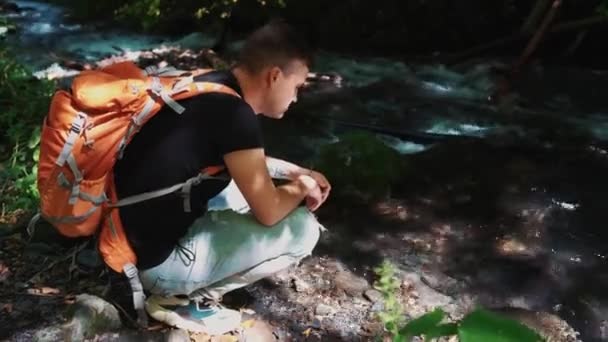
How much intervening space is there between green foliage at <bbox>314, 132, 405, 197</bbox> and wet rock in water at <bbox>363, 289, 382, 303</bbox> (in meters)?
1.42

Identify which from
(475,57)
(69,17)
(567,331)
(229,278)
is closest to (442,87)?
(475,57)

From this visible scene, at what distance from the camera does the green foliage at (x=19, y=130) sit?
4.29 meters

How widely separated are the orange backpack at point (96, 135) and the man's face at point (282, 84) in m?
0.17

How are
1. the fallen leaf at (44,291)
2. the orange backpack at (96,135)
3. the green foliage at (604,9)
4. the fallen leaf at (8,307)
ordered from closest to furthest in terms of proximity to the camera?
the orange backpack at (96,135) < the fallen leaf at (8,307) < the fallen leaf at (44,291) < the green foliage at (604,9)

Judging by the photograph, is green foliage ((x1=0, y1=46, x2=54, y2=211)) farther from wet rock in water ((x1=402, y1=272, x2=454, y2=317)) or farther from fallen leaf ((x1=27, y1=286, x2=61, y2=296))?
wet rock in water ((x1=402, y1=272, x2=454, y2=317))

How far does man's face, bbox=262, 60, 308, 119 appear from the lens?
2668mm

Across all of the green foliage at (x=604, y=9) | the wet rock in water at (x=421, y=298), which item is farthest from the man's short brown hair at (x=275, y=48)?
the green foliage at (x=604, y=9)

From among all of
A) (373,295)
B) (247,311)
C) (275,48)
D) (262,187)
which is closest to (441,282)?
(373,295)

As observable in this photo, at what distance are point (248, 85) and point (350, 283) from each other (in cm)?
150

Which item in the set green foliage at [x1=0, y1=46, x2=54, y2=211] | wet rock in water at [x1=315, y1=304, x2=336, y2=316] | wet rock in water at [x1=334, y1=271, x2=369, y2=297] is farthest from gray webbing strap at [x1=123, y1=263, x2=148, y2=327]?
green foliage at [x1=0, y1=46, x2=54, y2=211]

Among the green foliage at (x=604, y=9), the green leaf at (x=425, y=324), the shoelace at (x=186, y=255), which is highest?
the green leaf at (x=425, y=324)

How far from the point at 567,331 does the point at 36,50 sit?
25.9 ft

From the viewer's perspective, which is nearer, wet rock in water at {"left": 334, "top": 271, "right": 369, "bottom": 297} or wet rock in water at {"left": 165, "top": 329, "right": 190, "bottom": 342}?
wet rock in water at {"left": 165, "top": 329, "right": 190, "bottom": 342}

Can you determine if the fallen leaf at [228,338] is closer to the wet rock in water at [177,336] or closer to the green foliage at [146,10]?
the wet rock in water at [177,336]
